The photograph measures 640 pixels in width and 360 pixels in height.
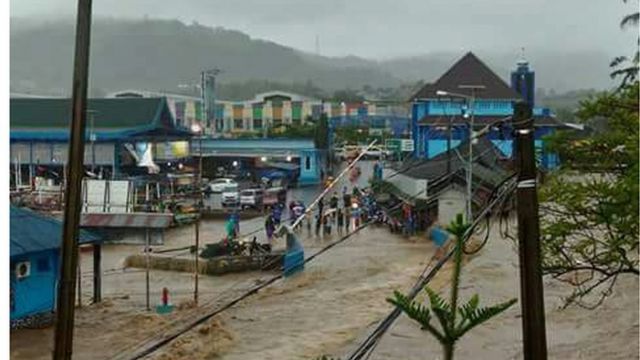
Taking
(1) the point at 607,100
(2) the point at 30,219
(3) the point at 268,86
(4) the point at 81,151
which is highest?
(3) the point at 268,86

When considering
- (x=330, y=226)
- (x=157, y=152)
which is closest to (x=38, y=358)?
(x=330, y=226)

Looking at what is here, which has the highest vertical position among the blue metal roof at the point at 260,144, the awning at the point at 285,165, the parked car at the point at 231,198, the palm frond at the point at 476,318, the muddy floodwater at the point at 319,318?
the blue metal roof at the point at 260,144

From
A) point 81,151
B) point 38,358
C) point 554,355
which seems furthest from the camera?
point 38,358

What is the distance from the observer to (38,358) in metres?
14.9

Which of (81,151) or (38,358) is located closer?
(81,151)

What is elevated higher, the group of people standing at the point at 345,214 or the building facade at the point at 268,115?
the building facade at the point at 268,115

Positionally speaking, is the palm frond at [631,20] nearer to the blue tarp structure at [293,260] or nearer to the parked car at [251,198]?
the blue tarp structure at [293,260]

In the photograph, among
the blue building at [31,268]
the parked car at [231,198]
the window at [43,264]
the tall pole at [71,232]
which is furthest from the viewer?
the parked car at [231,198]

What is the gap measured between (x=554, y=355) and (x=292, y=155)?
4903 cm

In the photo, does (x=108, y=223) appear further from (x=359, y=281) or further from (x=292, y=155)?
(x=292, y=155)

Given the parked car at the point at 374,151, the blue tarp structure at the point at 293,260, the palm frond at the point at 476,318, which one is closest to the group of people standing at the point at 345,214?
the blue tarp structure at the point at 293,260

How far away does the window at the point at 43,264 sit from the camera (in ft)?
57.5

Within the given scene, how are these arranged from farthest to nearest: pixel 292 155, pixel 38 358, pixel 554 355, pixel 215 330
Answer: pixel 292 155 → pixel 215 330 → pixel 38 358 → pixel 554 355

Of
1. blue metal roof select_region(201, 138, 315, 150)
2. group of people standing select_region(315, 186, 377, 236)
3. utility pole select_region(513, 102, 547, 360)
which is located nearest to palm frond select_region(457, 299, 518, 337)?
utility pole select_region(513, 102, 547, 360)
